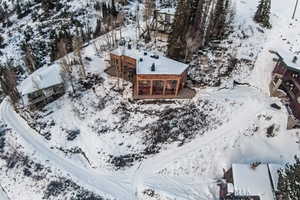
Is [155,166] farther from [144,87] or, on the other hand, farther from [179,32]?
[179,32]

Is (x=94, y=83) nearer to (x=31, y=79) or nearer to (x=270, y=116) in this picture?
(x=31, y=79)

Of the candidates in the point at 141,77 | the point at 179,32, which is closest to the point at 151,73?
the point at 141,77

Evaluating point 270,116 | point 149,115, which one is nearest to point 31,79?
point 149,115

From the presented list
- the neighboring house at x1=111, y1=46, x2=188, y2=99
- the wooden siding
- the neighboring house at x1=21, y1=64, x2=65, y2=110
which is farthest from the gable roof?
the neighboring house at x1=21, y1=64, x2=65, y2=110

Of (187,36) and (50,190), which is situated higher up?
(187,36)

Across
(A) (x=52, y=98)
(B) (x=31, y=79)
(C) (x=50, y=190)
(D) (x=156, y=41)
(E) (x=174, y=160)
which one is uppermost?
(D) (x=156, y=41)

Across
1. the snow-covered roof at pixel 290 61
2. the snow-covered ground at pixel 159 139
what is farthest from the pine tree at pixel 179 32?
the snow-covered roof at pixel 290 61

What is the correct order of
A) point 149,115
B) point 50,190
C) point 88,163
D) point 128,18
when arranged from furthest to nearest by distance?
point 128,18, point 149,115, point 88,163, point 50,190

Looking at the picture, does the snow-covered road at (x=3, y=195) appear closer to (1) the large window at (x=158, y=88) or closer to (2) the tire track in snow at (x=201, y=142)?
(2) the tire track in snow at (x=201, y=142)
